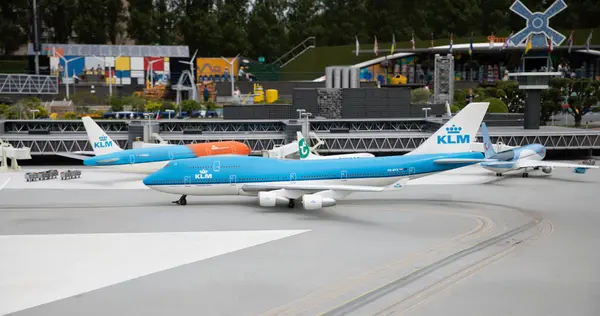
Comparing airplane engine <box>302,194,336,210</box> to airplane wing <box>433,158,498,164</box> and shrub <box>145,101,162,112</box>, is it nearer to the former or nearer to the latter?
airplane wing <box>433,158,498,164</box>

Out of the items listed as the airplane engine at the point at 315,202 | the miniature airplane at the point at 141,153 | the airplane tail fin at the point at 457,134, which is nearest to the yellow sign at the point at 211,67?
the miniature airplane at the point at 141,153

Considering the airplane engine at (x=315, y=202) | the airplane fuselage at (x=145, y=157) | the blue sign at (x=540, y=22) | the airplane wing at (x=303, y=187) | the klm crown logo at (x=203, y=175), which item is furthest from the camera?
the blue sign at (x=540, y=22)

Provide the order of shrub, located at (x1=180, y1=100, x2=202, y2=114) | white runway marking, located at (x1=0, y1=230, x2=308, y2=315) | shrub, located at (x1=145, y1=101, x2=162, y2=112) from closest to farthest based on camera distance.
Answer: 1. white runway marking, located at (x1=0, y1=230, x2=308, y2=315)
2. shrub, located at (x1=180, y1=100, x2=202, y2=114)
3. shrub, located at (x1=145, y1=101, x2=162, y2=112)

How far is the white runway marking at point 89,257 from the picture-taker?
32.8m

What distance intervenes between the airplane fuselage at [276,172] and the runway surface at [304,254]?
1867mm

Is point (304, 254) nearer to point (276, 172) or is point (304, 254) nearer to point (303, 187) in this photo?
point (303, 187)

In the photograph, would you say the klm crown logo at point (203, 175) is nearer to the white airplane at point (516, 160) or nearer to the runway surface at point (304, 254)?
the runway surface at point (304, 254)

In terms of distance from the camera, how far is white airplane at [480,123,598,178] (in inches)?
2495

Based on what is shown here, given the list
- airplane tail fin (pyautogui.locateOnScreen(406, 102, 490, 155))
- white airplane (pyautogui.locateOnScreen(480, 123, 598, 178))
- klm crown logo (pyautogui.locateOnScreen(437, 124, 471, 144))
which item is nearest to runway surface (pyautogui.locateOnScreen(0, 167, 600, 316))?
airplane tail fin (pyautogui.locateOnScreen(406, 102, 490, 155))

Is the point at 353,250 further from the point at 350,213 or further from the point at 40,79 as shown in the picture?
the point at 40,79

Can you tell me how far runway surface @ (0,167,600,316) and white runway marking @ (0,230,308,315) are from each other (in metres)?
0.10

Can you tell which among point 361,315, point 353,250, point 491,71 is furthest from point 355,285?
point 491,71

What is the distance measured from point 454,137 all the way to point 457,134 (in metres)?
0.41

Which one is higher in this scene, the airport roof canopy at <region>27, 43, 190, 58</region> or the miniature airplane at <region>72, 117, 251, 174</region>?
the airport roof canopy at <region>27, 43, 190, 58</region>
